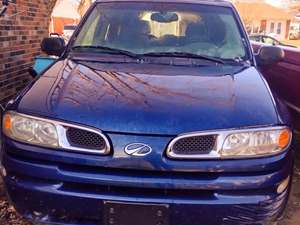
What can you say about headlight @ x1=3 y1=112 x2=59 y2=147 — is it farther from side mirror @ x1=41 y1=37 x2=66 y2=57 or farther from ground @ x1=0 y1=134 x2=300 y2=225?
side mirror @ x1=41 y1=37 x2=66 y2=57

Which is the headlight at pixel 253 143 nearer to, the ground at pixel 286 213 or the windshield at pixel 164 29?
the ground at pixel 286 213

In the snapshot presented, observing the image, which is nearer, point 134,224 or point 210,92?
point 134,224

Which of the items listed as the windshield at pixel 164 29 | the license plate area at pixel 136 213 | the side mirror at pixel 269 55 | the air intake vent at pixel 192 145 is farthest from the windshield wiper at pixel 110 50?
the license plate area at pixel 136 213

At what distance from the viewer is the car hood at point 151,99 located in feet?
8.62

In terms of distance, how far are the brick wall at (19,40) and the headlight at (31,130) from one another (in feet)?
9.60

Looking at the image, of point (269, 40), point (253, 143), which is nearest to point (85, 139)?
point (253, 143)

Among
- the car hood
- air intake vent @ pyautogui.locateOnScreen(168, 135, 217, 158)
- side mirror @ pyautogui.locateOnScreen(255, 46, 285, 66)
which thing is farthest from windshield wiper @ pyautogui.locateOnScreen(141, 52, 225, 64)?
air intake vent @ pyautogui.locateOnScreen(168, 135, 217, 158)

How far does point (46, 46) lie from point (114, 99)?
5.77 feet

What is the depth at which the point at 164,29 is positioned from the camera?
421cm

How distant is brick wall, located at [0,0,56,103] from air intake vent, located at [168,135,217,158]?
139 inches

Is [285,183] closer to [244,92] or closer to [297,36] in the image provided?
[244,92]

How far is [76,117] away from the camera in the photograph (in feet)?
8.71

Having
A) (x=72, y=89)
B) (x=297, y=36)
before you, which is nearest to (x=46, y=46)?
(x=72, y=89)

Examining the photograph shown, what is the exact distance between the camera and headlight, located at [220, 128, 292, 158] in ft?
8.64
